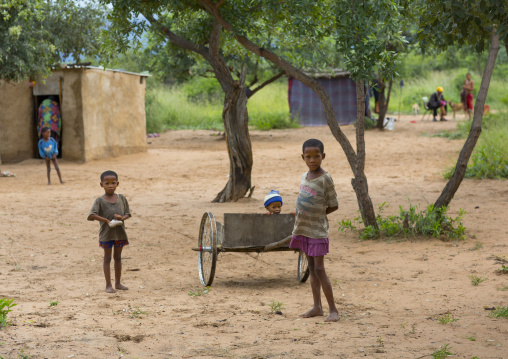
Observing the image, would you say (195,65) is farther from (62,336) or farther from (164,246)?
(62,336)

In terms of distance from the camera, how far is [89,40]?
16.7 meters

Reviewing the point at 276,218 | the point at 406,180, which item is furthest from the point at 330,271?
the point at 406,180

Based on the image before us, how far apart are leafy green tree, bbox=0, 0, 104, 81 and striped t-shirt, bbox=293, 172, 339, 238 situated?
7.54 meters

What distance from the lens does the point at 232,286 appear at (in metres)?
5.94

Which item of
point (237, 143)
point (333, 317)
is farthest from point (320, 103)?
point (333, 317)

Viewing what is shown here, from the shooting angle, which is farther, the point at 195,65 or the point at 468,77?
the point at 468,77

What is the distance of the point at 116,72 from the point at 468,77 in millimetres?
14198

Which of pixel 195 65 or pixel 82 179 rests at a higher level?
pixel 195 65

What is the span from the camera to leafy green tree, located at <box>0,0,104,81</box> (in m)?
13.0

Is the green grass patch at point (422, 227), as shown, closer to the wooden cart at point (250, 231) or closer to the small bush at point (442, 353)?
the wooden cart at point (250, 231)

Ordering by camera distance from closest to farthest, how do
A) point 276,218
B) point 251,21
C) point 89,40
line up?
point 276,218
point 251,21
point 89,40

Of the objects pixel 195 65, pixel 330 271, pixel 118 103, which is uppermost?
pixel 195 65

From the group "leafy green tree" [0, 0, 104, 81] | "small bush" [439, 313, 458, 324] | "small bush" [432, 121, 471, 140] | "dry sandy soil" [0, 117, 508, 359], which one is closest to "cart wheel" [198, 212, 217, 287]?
"dry sandy soil" [0, 117, 508, 359]

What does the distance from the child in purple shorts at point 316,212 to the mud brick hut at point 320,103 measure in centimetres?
2216
